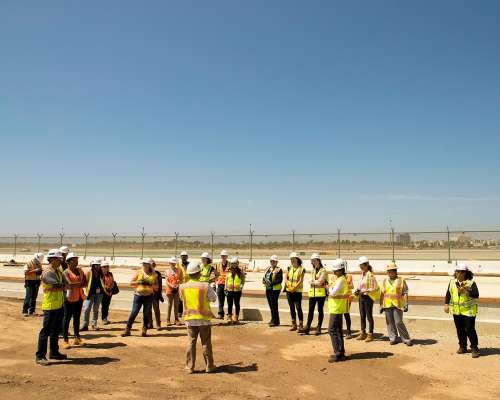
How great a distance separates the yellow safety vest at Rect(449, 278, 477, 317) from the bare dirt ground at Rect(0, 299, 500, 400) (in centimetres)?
79

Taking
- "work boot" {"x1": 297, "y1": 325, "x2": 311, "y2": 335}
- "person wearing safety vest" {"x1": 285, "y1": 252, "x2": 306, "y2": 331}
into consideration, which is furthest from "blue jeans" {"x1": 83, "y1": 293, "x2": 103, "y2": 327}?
"work boot" {"x1": 297, "y1": 325, "x2": 311, "y2": 335}

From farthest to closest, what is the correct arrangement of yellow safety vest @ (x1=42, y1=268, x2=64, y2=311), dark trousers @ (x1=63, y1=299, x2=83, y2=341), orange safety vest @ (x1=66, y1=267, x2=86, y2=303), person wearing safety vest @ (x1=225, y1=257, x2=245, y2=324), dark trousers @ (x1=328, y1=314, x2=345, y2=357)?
1. person wearing safety vest @ (x1=225, y1=257, x2=245, y2=324)
2. dark trousers @ (x1=63, y1=299, x2=83, y2=341)
3. orange safety vest @ (x1=66, y1=267, x2=86, y2=303)
4. dark trousers @ (x1=328, y1=314, x2=345, y2=357)
5. yellow safety vest @ (x1=42, y1=268, x2=64, y2=311)

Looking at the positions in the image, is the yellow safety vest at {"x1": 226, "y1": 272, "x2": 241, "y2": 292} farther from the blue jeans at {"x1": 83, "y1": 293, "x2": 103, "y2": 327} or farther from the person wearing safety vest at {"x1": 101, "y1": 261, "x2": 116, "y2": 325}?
the blue jeans at {"x1": 83, "y1": 293, "x2": 103, "y2": 327}

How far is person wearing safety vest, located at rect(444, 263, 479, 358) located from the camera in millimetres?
7738

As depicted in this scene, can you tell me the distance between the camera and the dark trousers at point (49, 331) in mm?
7184

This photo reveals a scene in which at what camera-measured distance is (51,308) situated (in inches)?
286

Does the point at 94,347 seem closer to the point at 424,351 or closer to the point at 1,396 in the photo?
the point at 1,396

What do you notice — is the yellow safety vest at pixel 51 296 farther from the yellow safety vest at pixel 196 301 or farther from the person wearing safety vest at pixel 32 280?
the person wearing safety vest at pixel 32 280

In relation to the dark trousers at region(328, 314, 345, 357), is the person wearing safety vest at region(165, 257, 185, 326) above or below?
above

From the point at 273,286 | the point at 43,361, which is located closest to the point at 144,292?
the point at 43,361

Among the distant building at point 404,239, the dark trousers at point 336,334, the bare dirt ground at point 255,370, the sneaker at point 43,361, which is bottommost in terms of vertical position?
the bare dirt ground at point 255,370

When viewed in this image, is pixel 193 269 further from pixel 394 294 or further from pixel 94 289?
pixel 94 289

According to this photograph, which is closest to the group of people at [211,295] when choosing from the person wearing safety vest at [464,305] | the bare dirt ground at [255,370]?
the person wearing safety vest at [464,305]

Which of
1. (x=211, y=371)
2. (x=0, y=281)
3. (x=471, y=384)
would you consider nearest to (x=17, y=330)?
(x=211, y=371)
